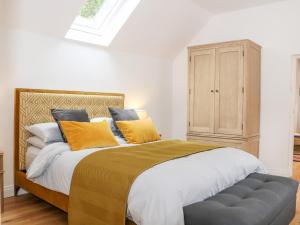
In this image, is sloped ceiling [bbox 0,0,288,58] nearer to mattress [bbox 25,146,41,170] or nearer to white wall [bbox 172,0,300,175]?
white wall [bbox 172,0,300,175]

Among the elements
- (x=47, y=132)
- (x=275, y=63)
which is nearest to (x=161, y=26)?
(x=275, y=63)

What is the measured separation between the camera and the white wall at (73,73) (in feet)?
10.2

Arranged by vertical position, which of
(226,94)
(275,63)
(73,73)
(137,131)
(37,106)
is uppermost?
(275,63)

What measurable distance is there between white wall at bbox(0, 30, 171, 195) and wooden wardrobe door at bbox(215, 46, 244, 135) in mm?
1199

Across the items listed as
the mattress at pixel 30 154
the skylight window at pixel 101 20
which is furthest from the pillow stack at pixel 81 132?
the skylight window at pixel 101 20

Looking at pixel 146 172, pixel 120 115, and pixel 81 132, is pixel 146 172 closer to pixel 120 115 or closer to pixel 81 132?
pixel 81 132

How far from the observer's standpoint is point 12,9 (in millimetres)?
2992

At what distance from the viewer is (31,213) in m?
2.72

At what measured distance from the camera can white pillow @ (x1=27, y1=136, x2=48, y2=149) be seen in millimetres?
2973

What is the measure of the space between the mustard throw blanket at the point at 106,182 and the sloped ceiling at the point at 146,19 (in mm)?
1728

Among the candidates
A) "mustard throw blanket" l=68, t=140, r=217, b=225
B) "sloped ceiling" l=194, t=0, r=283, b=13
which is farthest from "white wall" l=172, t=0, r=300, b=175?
"mustard throw blanket" l=68, t=140, r=217, b=225

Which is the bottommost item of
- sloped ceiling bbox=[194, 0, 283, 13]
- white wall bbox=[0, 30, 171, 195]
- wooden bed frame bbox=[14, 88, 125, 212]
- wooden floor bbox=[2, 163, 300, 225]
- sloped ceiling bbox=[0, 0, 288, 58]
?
wooden floor bbox=[2, 163, 300, 225]

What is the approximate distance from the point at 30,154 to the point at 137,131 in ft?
3.87

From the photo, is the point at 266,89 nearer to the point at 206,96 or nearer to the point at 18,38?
the point at 206,96
